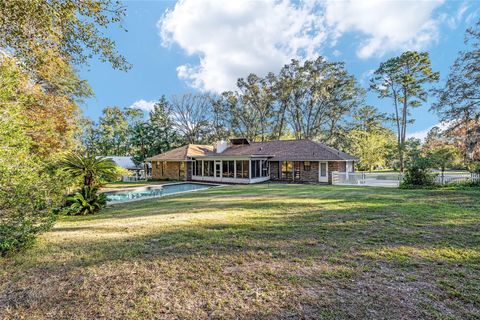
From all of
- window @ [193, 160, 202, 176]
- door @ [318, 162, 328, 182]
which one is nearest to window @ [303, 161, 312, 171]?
door @ [318, 162, 328, 182]

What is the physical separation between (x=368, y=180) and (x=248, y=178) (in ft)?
29.6

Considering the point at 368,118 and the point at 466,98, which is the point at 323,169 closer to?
the point at 466,98

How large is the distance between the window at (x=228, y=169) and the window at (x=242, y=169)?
66 centimetres

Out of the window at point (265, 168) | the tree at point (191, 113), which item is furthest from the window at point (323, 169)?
the tree at point (191, 113)

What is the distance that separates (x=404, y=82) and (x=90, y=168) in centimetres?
3092

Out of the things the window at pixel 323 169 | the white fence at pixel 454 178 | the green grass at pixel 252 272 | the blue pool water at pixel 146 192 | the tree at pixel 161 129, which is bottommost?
the blue pool water at pixel 146 192

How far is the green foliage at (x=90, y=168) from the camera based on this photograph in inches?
331

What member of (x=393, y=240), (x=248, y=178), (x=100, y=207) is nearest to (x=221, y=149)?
(x=248, y=178)

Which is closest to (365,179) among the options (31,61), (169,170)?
(31,61)

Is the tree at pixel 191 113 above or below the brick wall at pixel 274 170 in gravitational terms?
above

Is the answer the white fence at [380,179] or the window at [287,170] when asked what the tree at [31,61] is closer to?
the white fence at [380,179]

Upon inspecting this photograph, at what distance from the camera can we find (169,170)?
24.7 metres

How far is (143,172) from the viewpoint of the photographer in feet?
102

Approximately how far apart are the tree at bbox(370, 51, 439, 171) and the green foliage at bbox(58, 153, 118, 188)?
25969 mm
